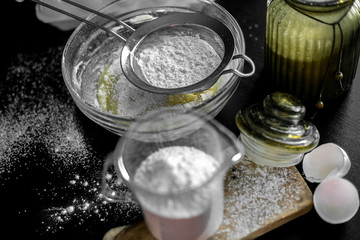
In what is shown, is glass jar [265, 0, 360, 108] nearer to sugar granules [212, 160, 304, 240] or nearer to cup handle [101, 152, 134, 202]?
sugar granules [212, 160, 304, 240]

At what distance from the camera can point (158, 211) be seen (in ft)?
2.01

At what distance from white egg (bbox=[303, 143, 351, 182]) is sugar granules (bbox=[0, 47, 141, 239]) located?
271 mm

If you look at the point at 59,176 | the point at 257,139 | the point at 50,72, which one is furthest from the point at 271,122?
the point at 50,72

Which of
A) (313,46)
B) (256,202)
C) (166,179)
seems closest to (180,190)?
(166,179)

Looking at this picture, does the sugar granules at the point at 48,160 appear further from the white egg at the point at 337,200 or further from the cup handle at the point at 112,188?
the white egg at the point at 337,200

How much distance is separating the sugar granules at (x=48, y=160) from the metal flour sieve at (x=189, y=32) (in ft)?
0.45

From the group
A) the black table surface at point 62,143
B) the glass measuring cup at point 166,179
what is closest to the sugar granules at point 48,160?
the black table surface at point 62,143

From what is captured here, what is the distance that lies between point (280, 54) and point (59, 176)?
1.37 feet

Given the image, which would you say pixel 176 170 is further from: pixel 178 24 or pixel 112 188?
pixel 178 24

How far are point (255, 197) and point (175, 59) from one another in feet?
0.94

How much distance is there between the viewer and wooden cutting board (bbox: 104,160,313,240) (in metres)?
0.72

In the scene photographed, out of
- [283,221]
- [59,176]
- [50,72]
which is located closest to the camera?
[283,221]

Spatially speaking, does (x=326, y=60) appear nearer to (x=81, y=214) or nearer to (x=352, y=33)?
(x=352, y=33)

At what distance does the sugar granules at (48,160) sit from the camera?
78 centimetres
